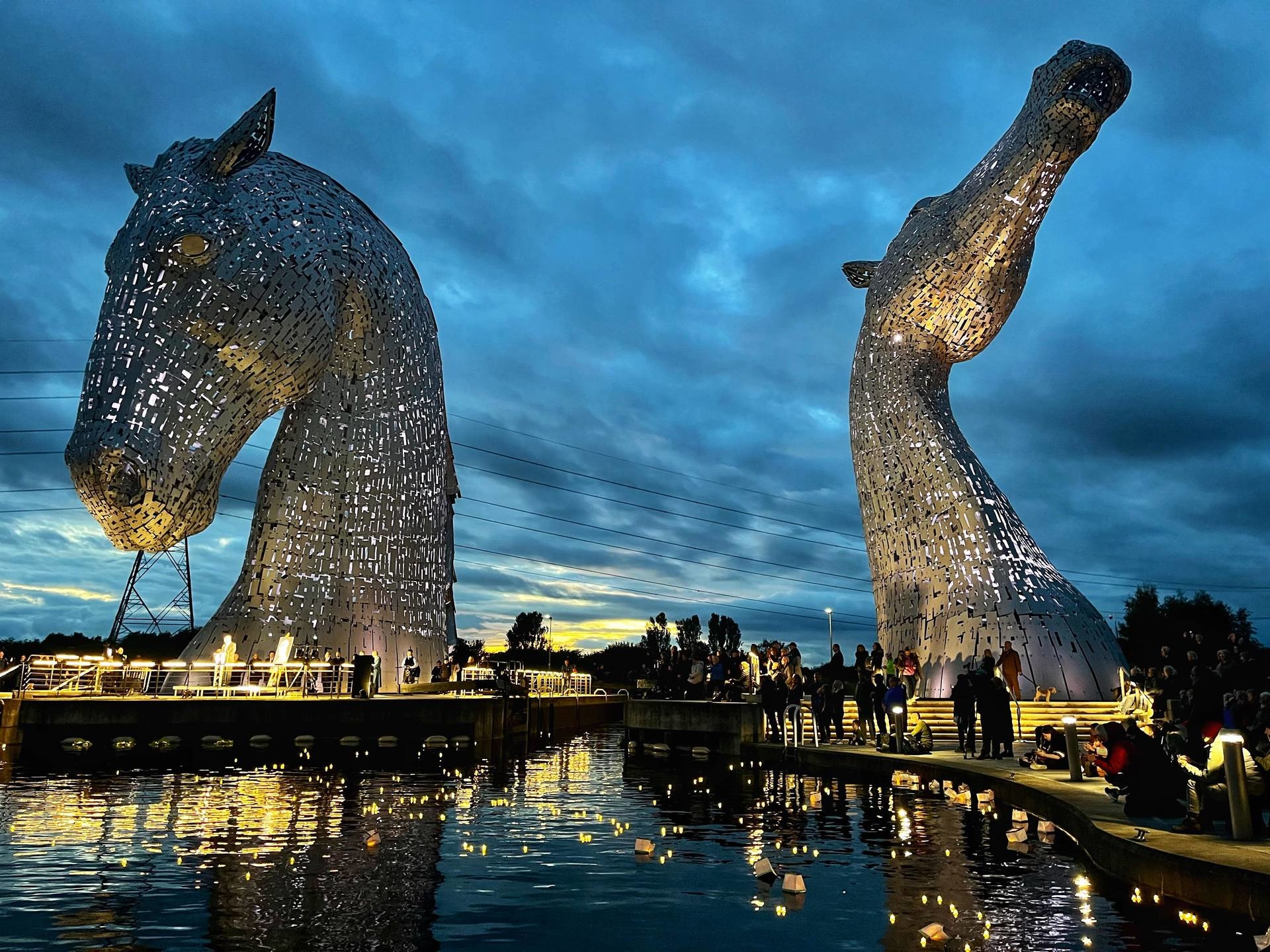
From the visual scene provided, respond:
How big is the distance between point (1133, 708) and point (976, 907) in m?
10.3

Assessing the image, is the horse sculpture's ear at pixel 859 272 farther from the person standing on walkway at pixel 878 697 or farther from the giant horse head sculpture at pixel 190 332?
the giant horse head sculpture at pixel 190 332

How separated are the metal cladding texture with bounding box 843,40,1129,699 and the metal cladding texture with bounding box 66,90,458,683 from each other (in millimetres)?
9002

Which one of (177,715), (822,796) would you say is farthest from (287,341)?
(822,796)

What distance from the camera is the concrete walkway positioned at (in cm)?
570

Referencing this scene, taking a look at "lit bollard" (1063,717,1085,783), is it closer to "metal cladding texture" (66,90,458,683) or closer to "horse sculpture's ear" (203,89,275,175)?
"metal cladding texture" (66,90,458,683)

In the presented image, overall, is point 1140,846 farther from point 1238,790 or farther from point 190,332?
point 190,332

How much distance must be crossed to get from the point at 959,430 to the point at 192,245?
1420cm

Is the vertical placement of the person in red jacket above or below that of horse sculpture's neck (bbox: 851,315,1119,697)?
below

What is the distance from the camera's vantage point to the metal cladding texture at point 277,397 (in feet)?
51.3

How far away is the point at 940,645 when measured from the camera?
18016 mm

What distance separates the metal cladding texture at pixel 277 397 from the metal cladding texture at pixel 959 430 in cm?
900

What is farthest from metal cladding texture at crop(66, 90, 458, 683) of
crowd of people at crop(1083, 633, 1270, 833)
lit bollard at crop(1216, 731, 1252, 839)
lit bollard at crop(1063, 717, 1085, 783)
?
lit bollard at crop(1216, 731, 1252, 839)

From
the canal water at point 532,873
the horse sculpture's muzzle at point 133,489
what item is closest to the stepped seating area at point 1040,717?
the canal water at point 532,873

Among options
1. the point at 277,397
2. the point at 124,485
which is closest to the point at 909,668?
the point at 277,397
